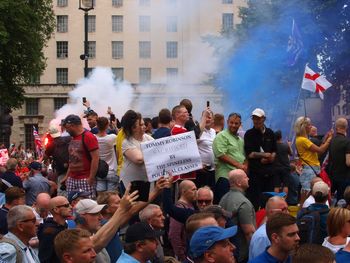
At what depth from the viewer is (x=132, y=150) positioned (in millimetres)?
9242

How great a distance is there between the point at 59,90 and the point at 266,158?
6940 centimetres

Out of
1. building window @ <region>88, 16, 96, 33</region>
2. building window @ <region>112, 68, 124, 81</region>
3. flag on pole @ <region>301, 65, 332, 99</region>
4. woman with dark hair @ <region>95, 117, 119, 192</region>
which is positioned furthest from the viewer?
building window @ <region>88, 16, 96, 33</region>

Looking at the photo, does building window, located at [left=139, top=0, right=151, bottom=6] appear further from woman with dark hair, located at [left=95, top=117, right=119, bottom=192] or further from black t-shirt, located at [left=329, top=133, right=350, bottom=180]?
woman with dark hair, located at [left=95, top=117, right=119, bottom=192]

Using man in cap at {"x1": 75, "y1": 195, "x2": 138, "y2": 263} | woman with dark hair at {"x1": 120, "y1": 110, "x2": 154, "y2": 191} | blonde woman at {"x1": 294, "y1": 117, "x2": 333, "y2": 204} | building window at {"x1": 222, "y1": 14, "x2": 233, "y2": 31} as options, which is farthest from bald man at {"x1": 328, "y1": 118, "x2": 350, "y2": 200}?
building window at {"x1": 222, "y1": 14, "x2": 233, "y2": 31}

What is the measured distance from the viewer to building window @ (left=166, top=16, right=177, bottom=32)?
53197 millimetres

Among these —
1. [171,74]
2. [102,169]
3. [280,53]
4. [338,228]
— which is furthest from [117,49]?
[338,228]

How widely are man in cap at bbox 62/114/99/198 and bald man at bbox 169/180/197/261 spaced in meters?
1.39

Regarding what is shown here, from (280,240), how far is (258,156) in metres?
4.86

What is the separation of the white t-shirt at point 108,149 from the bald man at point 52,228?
134 inches

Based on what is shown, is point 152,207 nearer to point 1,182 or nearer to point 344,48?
point 1,182

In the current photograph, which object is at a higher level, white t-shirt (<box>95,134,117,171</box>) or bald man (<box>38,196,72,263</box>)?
white t-shirt (<box>95,134,117,171</box>)

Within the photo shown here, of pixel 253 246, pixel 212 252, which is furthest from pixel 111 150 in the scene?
pixel 212 252

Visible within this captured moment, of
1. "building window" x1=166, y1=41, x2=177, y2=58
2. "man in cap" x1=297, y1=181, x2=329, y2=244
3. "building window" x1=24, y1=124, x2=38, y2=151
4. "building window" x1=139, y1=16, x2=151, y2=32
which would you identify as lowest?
"building window" x1=24, y1=124, x2=38, y2=151

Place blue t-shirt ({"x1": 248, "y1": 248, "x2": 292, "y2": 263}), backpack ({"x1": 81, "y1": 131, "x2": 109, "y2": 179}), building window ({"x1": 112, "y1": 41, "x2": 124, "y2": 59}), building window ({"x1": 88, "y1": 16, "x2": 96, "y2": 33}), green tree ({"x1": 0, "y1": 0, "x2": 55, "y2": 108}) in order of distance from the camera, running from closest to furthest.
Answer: blue t-shirt ({"x1": 248, "y1": 248, "x2": 292, "y2": 263})
backpack ({"x1": 81, "y1": 131, "x2": 109, "y2": 179})
green tree ({"x1": 0, "y1": 0, "x2": 55, "y2": 108})
building window ({"x1": 112, "y1": 41, "x2": 124, "y2": 59})
building window ({"x1": 88, "y1": 16, "x2": 96, "y2": 33})
